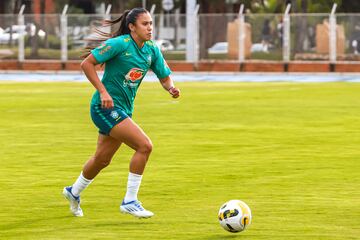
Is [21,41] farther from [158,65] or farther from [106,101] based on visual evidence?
[106,101]

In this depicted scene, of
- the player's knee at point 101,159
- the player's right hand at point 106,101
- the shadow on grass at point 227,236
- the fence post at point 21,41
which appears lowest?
the fence post at point 21,41

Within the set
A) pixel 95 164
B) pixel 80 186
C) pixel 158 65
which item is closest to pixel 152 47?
pixel 158 65

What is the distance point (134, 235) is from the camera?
1018 centimetres

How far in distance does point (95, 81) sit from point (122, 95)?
0.39 meters

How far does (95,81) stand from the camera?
1075 centimetres

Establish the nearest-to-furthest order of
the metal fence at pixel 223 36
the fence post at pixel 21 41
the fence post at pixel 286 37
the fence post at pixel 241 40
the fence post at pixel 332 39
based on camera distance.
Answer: the fence post at pixel 332 39
the metal fence at pixel 223 36
the fence post at pixel 286 37
the fence post at pixel 241 40
the fence post at pixel 21 41

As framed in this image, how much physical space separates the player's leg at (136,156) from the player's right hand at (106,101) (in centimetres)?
30

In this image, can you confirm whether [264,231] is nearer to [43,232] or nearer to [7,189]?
→ [43,232]

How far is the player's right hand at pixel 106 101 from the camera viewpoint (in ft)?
35.0

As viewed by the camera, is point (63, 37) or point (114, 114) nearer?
point (114, 114)

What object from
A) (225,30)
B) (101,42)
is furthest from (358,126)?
(225,30)

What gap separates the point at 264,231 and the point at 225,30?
4237 centimetres

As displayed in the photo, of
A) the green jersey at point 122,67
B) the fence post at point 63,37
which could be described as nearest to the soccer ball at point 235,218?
the green jersey at point 122,67

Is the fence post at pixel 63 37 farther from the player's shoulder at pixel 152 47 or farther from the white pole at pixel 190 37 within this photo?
the player's shoulder at pixel 152 47
